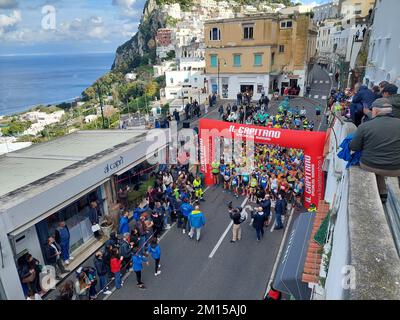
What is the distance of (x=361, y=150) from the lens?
4.44m

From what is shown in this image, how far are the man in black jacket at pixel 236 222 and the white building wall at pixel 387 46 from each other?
34.0 feet

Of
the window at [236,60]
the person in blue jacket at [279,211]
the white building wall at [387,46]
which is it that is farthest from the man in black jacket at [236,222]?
the window at [236,60]

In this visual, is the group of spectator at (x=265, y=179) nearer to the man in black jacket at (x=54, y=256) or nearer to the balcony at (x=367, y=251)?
the man in black jacket at (x=54, y=256)

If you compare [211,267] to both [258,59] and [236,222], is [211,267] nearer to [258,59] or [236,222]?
[236,222]

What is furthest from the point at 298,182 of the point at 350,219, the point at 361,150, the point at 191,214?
the point at 350,219

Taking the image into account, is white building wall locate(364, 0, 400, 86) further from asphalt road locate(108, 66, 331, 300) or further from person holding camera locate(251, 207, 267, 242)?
asphalt road locate(108, 66, 331, 300)

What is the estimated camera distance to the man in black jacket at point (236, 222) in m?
10.8

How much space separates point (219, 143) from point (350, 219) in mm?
12209

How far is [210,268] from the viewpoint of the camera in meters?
10.0

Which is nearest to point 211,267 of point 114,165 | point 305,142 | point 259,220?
point 259,220

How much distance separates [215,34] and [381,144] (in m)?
33.3

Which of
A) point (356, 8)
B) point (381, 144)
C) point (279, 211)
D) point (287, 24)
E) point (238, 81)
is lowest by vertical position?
point (279, 211)

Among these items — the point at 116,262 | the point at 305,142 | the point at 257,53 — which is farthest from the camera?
the point at 257,53
